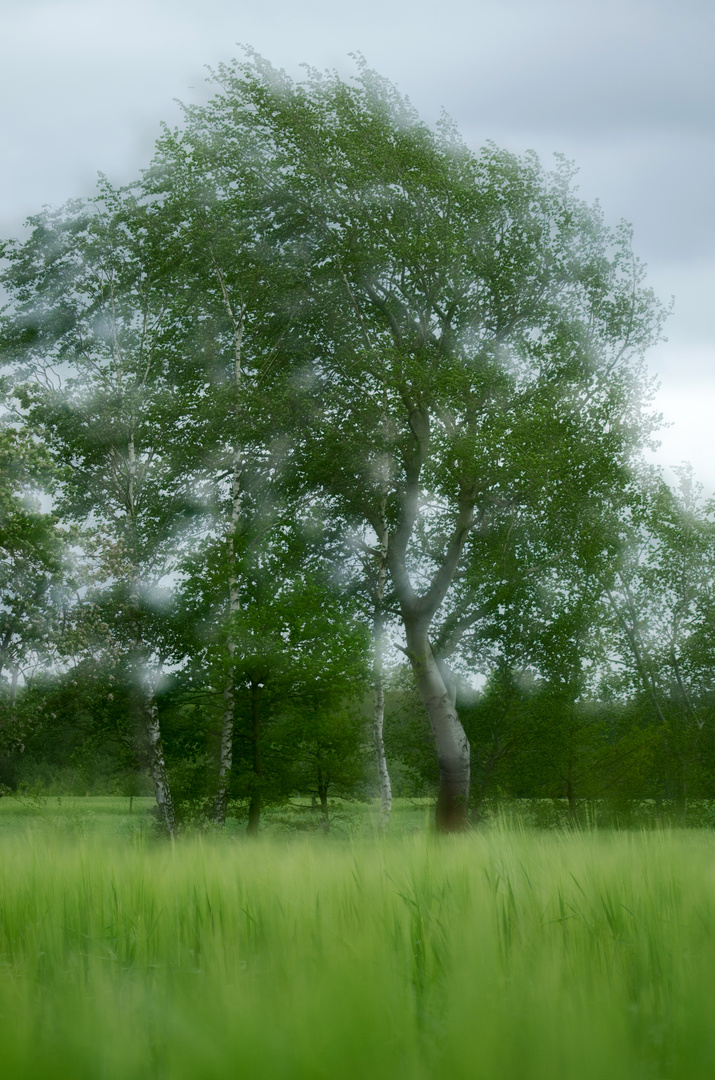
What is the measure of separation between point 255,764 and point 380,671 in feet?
12.9

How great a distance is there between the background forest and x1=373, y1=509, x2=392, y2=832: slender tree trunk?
11cm

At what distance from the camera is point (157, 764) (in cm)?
2194

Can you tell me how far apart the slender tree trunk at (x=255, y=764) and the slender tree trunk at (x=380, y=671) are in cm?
291

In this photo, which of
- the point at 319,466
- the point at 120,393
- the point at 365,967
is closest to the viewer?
the point at 365,967

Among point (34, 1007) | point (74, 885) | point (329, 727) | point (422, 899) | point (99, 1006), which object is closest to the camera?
point (99, 1006)

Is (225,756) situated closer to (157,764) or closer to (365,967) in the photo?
(157,764)

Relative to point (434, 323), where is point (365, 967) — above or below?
below

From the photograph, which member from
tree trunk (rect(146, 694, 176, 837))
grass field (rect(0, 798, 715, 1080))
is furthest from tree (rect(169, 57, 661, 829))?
grass field (rect(0, 798, 715, 1080))

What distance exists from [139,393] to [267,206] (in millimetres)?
5734

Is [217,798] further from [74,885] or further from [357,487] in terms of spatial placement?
[74,885]

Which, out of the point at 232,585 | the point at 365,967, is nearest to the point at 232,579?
the point at 232,585

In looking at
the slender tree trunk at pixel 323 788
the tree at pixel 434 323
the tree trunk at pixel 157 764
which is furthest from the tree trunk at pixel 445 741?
the tree trunk at pixel 157 764

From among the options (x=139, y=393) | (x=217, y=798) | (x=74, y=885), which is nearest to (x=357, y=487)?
(x=139, y=393)

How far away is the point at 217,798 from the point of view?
20766mm
